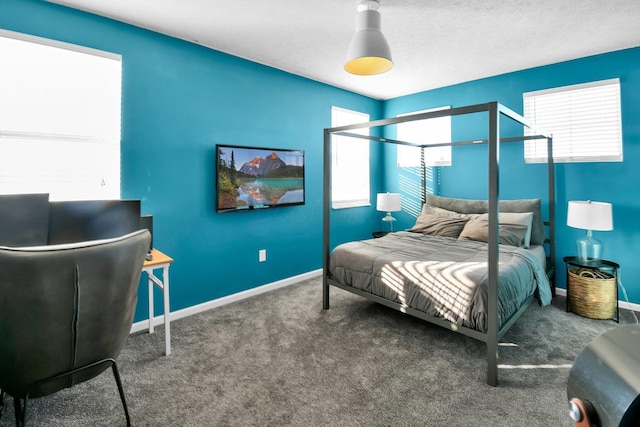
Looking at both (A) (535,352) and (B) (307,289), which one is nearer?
(A) (535,352)

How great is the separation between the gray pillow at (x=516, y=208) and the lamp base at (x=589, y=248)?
35 centimetres

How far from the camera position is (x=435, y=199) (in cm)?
429

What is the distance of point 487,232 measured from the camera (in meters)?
3.31

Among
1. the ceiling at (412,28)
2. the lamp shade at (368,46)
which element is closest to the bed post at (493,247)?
the lamp shade at (368,46)

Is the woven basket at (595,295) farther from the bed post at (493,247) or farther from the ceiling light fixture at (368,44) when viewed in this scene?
the ceiling light fixture at (368,44)

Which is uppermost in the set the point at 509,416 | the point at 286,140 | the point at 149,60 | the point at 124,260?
the point at 149,60

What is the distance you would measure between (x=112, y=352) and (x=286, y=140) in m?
2.84

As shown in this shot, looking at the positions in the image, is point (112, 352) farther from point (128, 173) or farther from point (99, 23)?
point (99, 23)

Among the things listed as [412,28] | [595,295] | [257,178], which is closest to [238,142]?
[257,178]

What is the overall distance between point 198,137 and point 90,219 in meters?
1.27

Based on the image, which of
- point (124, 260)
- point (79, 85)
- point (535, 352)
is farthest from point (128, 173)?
point (535, 352)

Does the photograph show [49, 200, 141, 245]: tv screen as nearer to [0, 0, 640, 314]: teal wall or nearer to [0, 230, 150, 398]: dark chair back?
[0, 0, 640, 314]: teal wall

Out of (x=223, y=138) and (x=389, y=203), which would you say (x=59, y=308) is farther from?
(x=389, y=203)

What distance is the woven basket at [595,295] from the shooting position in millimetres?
2877
